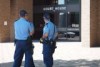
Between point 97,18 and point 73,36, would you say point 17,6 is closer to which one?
point 73,36

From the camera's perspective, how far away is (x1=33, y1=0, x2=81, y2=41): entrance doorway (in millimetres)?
30141

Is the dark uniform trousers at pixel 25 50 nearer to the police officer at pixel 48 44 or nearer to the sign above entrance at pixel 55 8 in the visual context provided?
the police officer at pixel 48 44

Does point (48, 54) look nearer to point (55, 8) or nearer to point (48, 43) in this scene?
point (48, 43)

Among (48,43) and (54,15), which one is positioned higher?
(54,15)

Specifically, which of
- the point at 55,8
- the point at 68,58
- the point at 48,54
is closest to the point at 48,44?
the point at 48,54

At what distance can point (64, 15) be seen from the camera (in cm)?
3072

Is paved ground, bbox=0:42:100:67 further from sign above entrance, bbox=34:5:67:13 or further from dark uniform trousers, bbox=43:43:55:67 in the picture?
sign above entrance, bbox=34:5:67:13

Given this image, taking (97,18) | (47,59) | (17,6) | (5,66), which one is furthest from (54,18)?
(47,59)

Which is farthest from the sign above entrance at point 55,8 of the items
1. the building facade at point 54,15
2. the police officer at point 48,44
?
the police officer at point 48,44

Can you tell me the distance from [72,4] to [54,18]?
2.08 m

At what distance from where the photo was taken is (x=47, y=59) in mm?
11219

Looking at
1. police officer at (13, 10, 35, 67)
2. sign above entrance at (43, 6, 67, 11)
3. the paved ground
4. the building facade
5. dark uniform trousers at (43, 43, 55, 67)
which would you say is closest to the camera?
police officer at (13, 10, 35, 67)

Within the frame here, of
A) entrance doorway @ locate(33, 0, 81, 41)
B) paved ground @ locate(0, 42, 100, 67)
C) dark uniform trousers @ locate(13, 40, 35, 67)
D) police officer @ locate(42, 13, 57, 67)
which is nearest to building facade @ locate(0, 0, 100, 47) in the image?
entrance doorway @ locate(33, 0, 81, 41)

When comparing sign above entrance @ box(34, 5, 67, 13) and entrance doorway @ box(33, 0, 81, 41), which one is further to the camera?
sign above entrance @ box(34, 5, 67, 13)
